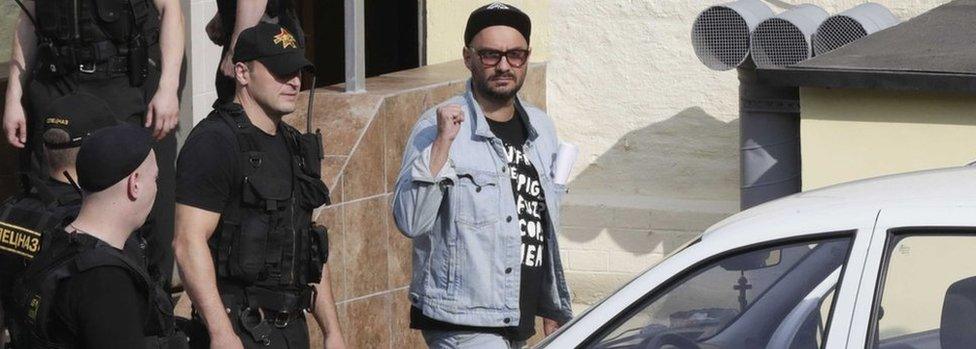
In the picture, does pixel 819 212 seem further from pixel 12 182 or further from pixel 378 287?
pixel 12 182

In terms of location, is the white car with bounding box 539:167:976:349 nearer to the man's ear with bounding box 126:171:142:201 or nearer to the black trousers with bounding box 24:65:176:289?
the man's ear with bounding box 126:171:142:201

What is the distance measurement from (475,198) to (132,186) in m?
1.45

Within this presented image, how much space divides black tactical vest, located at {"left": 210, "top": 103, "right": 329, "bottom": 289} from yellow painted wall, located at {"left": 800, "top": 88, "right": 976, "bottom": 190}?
233cm

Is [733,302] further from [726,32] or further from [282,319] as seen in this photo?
[726,32]

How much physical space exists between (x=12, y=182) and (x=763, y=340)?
4.15 m

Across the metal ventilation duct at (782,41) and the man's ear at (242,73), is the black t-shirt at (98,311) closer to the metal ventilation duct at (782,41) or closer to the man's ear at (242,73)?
the man's ear at (242,73)

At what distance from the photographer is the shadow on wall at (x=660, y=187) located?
850cm

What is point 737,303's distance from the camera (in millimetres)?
3920

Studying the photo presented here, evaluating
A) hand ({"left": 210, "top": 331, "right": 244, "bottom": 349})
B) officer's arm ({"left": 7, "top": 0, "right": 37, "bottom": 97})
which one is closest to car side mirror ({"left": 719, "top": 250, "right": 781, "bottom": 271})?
hand ({"left": 210, "top": 331, "right": 244, "bottom": 349})

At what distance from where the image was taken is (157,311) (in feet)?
13.4

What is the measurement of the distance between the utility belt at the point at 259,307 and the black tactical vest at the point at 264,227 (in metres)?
0.03

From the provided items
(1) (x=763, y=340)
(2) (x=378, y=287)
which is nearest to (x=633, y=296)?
(1) (x=763, y=340)

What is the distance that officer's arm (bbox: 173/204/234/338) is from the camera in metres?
4.81

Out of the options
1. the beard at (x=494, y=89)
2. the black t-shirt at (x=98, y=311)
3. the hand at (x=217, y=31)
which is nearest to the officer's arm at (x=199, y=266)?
the black t-shirt at (x=98, y=311)
